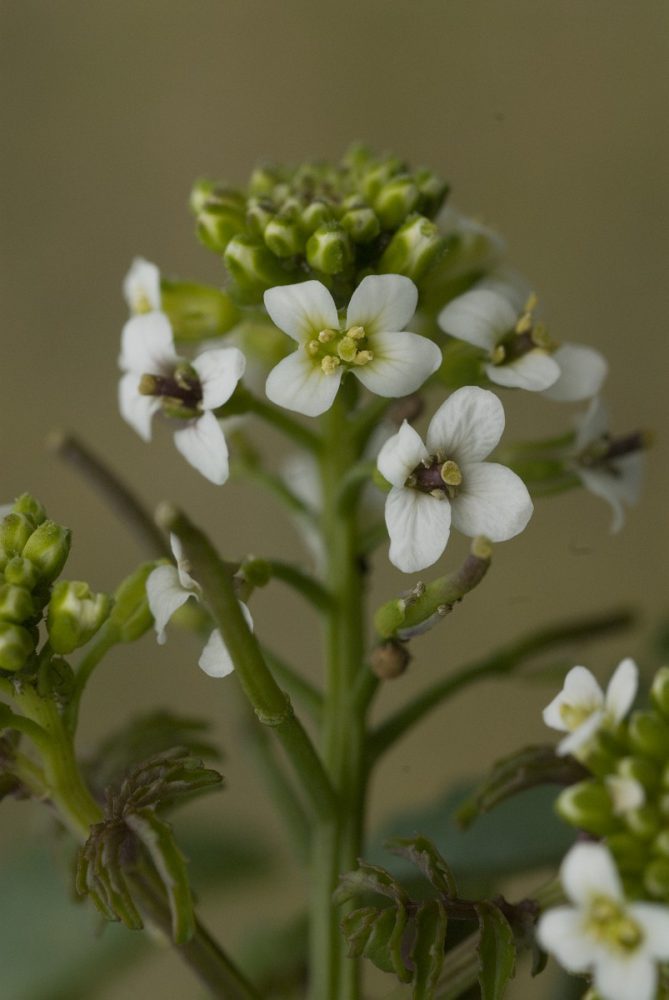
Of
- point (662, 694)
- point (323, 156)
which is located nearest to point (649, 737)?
point (662, 694)

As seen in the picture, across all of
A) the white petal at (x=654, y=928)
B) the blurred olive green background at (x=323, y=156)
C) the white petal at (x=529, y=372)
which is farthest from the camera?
the blurred olive green background at (x=323, y=156)

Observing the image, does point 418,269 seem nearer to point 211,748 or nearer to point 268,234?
point 268,234

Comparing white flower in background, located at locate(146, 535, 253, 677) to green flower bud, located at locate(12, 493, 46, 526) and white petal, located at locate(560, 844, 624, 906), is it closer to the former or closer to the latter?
green flower bud, located at locate(12, 493, 46, 526)

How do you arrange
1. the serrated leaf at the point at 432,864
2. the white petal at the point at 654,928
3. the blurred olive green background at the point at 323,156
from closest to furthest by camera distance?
the white petal at the point at 654,928 < the serrated leaf at the point at 432,864 < the blurred olive green background at the point at 323,156

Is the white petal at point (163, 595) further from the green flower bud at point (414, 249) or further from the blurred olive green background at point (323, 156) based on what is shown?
the blurred olive green background at point (323, 156)

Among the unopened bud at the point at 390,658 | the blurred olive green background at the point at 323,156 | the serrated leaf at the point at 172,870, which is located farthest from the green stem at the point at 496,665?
the blurred olive green background at the point at 323,156

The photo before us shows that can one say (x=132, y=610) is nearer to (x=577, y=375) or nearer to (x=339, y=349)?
(x=339, y=349)

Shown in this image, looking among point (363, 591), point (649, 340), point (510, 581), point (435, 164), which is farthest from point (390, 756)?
point (363, 591)
